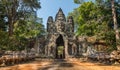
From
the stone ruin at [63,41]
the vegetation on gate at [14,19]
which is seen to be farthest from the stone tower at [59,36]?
the vegetation on gate at [14,19]

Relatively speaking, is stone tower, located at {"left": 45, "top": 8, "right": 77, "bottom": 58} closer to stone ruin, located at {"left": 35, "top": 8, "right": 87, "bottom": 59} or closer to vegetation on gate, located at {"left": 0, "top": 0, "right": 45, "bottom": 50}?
stone ruin, located at {"left": 35, "top": 8, "right": 87, "bottom": 59}

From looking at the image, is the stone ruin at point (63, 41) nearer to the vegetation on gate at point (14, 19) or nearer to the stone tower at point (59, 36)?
the stone tower at point (59, 36)

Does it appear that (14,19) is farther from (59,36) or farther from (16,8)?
(59,36)

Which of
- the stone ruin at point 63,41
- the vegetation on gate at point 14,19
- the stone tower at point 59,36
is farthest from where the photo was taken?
the stone tower at point 59,36

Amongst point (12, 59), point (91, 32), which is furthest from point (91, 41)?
point (12, 59)

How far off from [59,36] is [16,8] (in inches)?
431

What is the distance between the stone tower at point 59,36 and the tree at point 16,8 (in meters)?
5.48

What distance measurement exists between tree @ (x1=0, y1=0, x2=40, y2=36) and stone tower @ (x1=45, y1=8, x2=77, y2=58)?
548 cm

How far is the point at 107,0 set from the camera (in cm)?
4009

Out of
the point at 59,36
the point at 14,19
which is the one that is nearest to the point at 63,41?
the point at 59,36

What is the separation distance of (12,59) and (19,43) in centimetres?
2257

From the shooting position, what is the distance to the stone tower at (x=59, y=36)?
152ft

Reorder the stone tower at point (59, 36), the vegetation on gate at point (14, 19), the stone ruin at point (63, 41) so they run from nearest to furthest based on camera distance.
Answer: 1. the vegetation on gate at point (14, 19)
2. the stone ruin at point (63, 41)
3. the stone tower at point (59, 36)

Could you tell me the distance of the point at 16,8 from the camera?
1756 inches
